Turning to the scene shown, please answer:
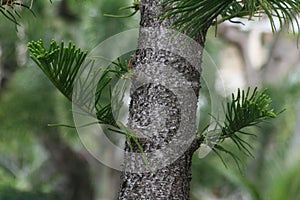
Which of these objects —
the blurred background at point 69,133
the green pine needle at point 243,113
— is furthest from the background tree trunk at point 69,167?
the green pine needle at point 243,113

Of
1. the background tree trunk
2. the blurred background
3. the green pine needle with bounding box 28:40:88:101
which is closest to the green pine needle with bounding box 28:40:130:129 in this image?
the green pine needle with bounding box 28:40:88:101

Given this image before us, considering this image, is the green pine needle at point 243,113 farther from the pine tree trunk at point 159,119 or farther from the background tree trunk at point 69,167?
the background tree trunk at point 69,167

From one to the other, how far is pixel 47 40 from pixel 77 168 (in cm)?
46

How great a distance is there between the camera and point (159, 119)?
13.3 inches

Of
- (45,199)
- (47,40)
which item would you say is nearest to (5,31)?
(47,40)

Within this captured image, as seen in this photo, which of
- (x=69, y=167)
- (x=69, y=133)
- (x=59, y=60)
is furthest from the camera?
(x=69, y=167)

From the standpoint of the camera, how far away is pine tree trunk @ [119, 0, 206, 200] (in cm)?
33

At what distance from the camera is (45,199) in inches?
53.7

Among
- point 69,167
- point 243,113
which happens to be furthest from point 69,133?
point 243,113

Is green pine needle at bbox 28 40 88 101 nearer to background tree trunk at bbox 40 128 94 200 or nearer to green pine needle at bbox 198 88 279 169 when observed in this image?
green pine needle at bbox 198 88 279 169

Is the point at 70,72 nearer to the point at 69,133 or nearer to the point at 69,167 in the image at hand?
the point at 69,133

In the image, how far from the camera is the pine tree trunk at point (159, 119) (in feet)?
1.09

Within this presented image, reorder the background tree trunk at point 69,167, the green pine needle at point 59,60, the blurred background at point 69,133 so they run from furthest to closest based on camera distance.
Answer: the background tree trunk at point 69,167, the blurred background at point 69,133, the green pine needle at point 59,60

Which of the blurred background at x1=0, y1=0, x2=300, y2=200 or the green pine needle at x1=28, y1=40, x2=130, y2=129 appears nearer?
the green pine needle at x1=28, y1=40, x2=130, y2=129
